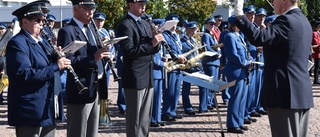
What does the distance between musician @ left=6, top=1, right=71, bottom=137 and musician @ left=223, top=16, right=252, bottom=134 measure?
14.0ft

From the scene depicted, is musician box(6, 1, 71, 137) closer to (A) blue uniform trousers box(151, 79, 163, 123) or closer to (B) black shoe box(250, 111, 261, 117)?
(A) blue uniform trousers box(151, 79, 163, 123)

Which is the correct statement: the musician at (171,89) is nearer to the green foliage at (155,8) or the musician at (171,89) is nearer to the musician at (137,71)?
the musician at (137,71)

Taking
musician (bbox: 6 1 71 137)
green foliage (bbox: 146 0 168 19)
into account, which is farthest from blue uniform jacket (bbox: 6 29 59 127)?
green foliage (bbox: 146 0 168 19)

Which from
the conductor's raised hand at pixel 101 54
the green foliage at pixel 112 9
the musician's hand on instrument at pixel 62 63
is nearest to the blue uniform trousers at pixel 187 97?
the conductor's raised hand at pixel 101 54

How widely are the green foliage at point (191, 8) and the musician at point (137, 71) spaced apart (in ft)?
98.5

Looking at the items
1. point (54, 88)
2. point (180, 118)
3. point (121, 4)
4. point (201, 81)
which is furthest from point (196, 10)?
point (54, 88)

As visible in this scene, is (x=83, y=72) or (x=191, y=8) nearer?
(x=83, y=72)

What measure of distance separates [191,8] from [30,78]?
32436 millimetres

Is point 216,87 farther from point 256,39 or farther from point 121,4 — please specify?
point 121,4

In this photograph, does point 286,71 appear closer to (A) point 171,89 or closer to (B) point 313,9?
(A) point 171,89

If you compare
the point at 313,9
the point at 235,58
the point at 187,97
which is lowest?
the point at 187,97

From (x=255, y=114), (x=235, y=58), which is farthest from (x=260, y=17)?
(x=255, y=114)

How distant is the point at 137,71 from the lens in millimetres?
6852

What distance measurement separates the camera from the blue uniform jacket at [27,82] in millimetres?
5062
